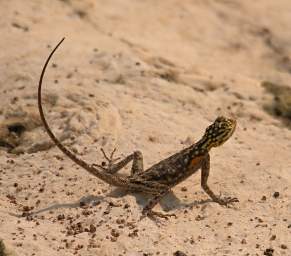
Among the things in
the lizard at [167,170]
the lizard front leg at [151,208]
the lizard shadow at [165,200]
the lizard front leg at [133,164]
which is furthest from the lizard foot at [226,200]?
the lizard front leg at [133,164]

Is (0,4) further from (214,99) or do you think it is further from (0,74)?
(214,99)

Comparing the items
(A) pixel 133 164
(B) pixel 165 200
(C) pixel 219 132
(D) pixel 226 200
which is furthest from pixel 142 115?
(D) pixel 226 200

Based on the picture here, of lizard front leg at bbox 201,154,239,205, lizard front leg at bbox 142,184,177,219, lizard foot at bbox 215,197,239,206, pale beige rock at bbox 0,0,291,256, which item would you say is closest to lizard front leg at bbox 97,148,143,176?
pale beige rock at bbox 0,0,291,256

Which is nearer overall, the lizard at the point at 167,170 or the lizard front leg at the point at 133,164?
the lizard at the point at 167,170

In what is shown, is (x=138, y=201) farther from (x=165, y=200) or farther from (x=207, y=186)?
(x=207, y=186)

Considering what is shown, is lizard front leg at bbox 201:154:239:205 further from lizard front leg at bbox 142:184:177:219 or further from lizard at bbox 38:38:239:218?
lizard front leg at bbox 142:184:177:219

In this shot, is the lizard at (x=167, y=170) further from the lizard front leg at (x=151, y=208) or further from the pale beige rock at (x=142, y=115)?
the pale beige rock at (x=142, y=115)

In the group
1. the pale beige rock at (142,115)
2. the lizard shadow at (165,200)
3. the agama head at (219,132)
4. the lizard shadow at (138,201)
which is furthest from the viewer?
the agama head at (219,132)

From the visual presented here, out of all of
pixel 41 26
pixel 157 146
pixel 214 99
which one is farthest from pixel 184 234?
pixel 41 26
